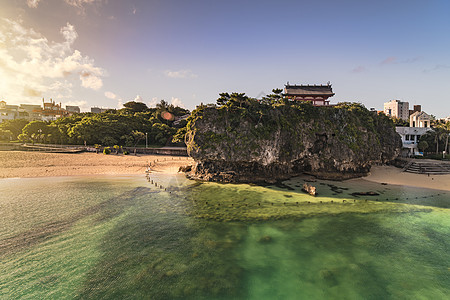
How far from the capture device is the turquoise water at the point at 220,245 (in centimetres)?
1026

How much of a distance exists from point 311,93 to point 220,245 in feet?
119

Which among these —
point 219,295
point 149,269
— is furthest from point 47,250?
point 219,295

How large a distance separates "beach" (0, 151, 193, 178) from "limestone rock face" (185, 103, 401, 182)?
11.2 m

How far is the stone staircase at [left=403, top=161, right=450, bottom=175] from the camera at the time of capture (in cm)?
3494

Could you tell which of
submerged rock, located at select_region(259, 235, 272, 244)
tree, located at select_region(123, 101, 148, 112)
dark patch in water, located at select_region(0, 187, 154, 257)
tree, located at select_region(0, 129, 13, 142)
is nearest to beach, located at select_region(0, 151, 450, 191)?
dark patch in water, located at select_region(0, 187, 154, 257)

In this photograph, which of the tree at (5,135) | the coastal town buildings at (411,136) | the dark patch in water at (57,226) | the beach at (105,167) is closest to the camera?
the dark patch in water at (57,226)

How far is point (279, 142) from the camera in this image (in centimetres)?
3042

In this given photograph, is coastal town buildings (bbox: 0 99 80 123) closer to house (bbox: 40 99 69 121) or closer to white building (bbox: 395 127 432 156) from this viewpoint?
house (bbox: 40 99 69 121)

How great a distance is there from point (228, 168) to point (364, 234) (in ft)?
63.2

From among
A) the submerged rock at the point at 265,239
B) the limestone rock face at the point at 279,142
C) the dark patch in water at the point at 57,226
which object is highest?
the limestone rock face at the point at 279,142

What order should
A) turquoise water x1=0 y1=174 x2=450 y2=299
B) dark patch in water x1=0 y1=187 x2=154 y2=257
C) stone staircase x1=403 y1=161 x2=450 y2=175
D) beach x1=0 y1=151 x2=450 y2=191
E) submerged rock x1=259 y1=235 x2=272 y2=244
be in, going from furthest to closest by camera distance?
stone staircase x1=403 y1=161 x2=450 y2=175, beach x1=0 y1=151 x2=450 y2=191, submerged rock x1=259 y1=235 x2=272 y2=244, dark patch in water x1=0 y1=187 x2=154 y2=257, turquoise water x1=0 y1=174 x2=450 y2=299

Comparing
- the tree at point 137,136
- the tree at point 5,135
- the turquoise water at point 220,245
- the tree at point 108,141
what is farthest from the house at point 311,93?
the tree at point 5,135

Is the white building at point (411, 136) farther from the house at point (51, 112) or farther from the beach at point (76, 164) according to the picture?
the house at point (51, 112)

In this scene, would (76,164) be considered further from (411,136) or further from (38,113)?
(38,113)
